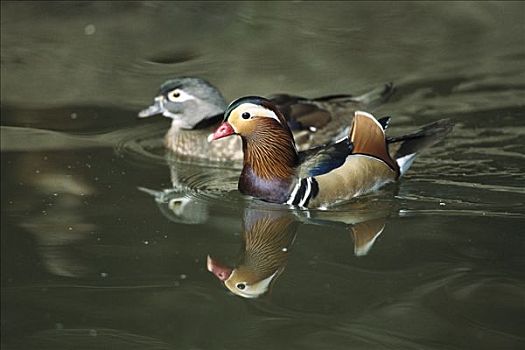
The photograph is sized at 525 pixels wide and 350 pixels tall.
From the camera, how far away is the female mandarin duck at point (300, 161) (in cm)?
596

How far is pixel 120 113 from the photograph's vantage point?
785 cm

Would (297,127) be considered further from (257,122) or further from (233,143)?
(257,122)

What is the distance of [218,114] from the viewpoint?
7402mm

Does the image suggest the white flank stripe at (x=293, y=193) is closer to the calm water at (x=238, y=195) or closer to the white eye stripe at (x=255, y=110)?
the calm water at (x=238, y=195)

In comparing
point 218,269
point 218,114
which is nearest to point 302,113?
point 218,114

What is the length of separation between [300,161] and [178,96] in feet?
5.32

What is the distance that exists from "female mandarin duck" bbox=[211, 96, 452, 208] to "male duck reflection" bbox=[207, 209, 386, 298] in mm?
139

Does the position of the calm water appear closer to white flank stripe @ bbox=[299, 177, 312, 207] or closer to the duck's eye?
white flank stripe @ bbox=[299, 177, 312, 207]

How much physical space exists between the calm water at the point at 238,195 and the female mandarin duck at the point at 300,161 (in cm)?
10

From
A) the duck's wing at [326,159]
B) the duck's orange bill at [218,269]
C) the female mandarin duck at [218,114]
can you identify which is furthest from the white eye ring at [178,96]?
the duck's orange bill at [218,269]

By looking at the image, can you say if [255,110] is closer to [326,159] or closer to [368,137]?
[326,159]

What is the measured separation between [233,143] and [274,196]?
3.82ft

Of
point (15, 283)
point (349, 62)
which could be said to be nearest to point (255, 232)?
point (15, 283)

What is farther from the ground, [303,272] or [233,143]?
[303,272]
